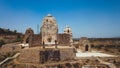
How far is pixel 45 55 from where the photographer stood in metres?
22.0

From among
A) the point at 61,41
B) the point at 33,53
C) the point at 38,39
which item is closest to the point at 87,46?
the point at 61,41

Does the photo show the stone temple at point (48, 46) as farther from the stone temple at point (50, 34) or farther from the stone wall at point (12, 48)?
the stone wall at point (12, 48)

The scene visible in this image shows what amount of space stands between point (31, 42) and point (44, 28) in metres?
3.01

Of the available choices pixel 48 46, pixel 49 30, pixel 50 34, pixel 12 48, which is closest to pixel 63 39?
pixel 50 34

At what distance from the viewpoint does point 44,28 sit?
28203 mm

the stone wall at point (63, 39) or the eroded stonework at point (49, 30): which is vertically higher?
the eroded stonework at point (49, 30)

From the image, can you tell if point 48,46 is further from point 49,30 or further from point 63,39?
point 49,30

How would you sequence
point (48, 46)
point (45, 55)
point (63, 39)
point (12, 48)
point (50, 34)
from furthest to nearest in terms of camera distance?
point (12, 48) < point (50, 34) < point (63, 39) < point (48, 46) < point (45, 55)

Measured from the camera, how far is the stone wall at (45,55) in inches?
859

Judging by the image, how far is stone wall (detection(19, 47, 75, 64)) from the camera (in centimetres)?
2181

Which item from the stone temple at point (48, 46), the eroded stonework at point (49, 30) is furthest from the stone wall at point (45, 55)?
the eroded stonework at point (49, 30)

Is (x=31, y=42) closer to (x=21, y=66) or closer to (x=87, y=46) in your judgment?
(x=21, y=66)

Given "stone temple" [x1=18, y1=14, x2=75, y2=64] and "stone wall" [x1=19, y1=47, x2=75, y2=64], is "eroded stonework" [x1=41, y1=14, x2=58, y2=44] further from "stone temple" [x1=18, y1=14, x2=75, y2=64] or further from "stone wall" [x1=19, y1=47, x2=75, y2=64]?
"stone wall" [x1=19, y1=47, x2=75, y2=64]

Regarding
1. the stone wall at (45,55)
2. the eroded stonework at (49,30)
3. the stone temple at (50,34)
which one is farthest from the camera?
the eroded stonework at (49,30)
